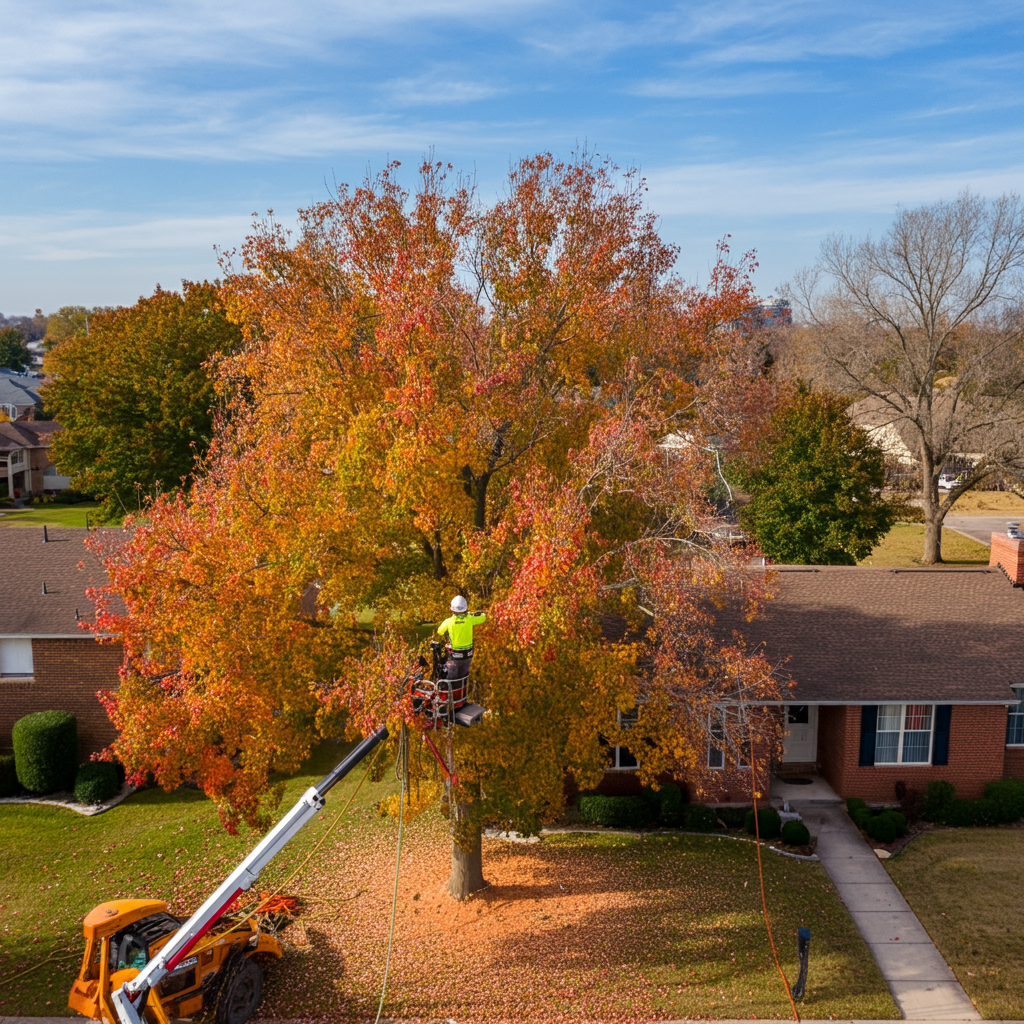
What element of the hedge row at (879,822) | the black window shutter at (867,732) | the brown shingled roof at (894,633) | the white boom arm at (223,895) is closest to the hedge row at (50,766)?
the white boom arm at (223,895)

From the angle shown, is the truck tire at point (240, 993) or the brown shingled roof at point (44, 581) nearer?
the truck tire at point (240, 993)

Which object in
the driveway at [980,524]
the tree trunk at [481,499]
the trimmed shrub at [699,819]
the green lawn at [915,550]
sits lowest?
the trimmed shrub at [699,819]

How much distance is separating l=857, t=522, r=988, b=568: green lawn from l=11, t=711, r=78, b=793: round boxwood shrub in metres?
35.3

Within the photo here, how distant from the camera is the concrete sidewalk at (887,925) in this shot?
13945mm

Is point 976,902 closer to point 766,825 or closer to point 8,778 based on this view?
point 766,825

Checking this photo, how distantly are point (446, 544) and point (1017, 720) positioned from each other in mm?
14951

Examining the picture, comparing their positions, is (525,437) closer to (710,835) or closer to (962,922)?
(710,835)

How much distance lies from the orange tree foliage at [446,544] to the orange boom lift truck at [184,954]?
1.73 metres

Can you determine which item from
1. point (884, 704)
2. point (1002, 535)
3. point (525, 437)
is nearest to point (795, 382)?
point (1002, 535)

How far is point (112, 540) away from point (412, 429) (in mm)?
8879

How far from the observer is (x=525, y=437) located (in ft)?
54.6

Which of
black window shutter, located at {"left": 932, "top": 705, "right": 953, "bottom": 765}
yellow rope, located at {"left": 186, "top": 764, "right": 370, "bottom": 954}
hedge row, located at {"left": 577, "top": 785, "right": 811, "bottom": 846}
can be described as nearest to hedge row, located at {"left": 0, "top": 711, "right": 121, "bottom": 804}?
yellow rope, located at {"left": 186, "top": 764, "right": 370, "bottom": 954}

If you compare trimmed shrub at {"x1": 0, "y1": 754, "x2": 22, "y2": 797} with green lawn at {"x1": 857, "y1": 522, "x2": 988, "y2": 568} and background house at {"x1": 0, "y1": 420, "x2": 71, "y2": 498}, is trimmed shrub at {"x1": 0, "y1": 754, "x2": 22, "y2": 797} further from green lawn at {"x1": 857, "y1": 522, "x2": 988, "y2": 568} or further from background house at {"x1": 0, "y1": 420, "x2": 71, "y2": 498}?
background house at {"x1": 0, "y1": 420, "x2": 71, "y2": 498}

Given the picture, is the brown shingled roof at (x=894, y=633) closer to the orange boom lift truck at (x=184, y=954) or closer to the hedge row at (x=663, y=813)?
the hedge row at (x=663, y=813)
